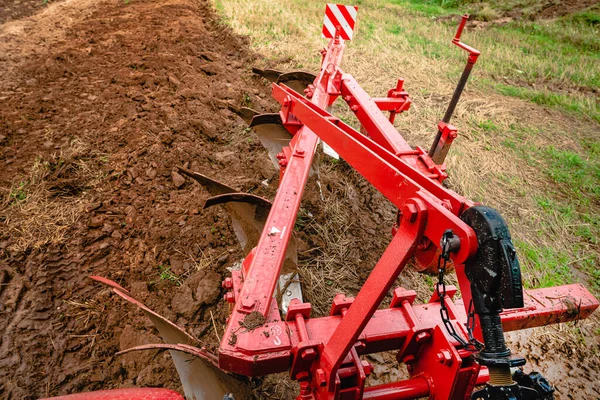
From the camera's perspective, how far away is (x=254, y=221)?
2.46 metres

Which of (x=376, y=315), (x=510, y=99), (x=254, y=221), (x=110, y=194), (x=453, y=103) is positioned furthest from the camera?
(x=510, y=99)

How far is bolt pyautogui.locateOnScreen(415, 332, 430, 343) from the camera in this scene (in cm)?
163

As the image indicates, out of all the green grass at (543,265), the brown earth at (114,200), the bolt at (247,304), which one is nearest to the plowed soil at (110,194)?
the brown earth at (114,200)

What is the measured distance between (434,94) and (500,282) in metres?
5.46

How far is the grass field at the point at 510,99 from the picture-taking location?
372cm

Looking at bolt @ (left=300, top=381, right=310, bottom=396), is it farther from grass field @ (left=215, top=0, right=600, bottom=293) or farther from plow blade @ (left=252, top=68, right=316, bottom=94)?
plow blade @ (left=252, top=68, right=316, bottom=94)

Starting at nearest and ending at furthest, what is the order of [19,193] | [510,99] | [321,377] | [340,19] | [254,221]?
[321,377] → [254,221] → [19,193] → [340,19] → [510,99]

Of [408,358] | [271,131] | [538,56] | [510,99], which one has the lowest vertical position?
[408,358]

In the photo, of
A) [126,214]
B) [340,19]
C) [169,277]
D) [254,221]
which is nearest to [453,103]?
[254,221]

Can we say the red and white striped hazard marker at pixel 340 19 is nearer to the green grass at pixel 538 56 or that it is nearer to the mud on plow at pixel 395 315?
the mud on plow at pixel 395 315

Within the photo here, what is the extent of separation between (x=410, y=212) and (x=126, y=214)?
2.68m

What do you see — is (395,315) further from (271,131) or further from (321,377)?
(271,131)

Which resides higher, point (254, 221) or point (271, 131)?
point (271, 131)

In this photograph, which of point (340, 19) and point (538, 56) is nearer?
point (340, 19)
